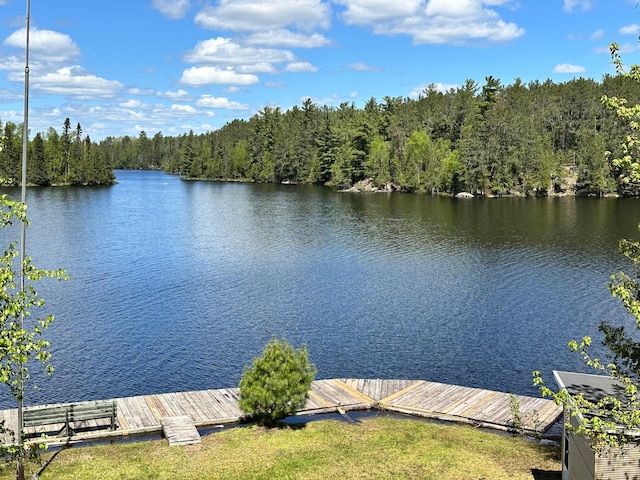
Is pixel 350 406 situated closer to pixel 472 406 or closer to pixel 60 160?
pixel 472 406

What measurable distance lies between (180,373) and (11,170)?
458 feet

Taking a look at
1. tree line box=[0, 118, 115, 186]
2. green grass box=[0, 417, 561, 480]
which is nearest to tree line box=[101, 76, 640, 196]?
tree line box=[0, 118, 115, 186]

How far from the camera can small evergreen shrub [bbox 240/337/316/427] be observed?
70.9ft

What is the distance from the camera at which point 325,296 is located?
1789 inches

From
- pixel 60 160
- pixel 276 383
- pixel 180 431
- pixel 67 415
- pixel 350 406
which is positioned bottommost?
pixel 350 406

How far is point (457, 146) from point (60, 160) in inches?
4287

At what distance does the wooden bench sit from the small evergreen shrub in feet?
15.4

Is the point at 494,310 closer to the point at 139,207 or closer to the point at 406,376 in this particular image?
the point at 406,376

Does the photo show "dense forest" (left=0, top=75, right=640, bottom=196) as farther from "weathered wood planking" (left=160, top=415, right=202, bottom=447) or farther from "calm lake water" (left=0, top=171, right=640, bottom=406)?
"weathered wood planking" (left=160, top=415, right=202, bottom=447)

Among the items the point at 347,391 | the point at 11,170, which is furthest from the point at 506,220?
the point at 11,170

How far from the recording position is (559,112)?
5546 inches

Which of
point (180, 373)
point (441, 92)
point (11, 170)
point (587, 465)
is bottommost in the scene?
point (180, 373)

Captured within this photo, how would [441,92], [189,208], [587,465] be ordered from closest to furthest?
[587,465] < [189,208] < [441,92]

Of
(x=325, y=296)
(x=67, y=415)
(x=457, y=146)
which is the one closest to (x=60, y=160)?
(x=457, y=146)
